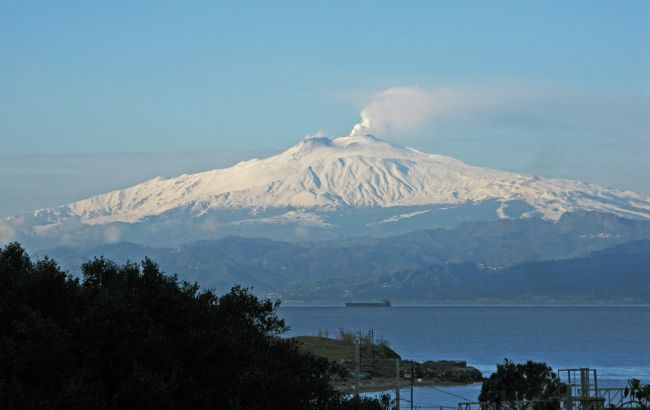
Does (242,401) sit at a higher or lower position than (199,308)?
lower

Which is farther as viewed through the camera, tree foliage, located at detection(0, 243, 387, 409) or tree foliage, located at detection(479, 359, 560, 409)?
tree foliage, located at detection(479, 359, 560, 409)

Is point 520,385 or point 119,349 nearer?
point 119,349

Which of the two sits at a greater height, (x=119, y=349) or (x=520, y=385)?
(x=119, y=349)

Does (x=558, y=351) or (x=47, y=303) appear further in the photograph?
(x=558, y=351)

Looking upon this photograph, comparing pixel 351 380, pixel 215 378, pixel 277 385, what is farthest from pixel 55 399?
pixel 351 380

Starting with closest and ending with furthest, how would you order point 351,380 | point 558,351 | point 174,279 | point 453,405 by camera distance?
point 174,279 → point 453,405 → point 351,380 → point 558,351

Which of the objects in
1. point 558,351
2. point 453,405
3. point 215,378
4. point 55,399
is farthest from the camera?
point 558,351

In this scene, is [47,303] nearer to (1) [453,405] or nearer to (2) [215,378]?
(2) [215,378]

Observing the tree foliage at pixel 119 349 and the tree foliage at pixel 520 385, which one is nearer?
the tree foliage at pixel 119 349
